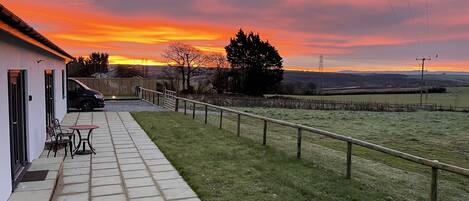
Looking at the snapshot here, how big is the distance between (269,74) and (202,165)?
50.2 m

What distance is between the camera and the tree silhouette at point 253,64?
5553 centimetres

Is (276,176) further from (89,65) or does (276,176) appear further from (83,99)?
(89,65)

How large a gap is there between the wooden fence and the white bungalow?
22820mm

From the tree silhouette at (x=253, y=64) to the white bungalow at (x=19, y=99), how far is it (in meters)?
46.6

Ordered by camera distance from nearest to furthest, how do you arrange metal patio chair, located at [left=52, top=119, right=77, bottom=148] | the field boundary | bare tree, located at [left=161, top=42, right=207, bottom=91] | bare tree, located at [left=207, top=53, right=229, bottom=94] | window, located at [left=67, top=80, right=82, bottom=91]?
metal patio chair, located at [left=52, top=119, right=77, bottom=148] < window, located at [left=67, top=80, right=82, bottom=91] < the field boundary < bare tree, located at [left=161, top=42, right=207, bottom=91] < bare tree, located at [left=207, top=53, right=229, bottom=94]

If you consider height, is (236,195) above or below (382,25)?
below

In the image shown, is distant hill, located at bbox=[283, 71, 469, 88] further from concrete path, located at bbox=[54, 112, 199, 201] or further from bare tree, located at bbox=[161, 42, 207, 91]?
concrete path, located at bbox=[54, 112, 199, 201]

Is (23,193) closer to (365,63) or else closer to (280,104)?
(280,104)

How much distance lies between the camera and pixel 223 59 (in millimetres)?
56875

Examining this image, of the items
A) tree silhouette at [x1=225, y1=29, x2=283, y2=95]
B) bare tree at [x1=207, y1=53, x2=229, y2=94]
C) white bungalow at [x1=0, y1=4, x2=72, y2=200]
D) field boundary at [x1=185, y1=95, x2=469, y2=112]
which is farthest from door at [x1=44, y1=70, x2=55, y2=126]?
tree silhouette at [x1=225, y1=29, x2=283, y2=95]

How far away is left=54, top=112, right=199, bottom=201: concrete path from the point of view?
16.8ft

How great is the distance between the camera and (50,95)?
414 inches

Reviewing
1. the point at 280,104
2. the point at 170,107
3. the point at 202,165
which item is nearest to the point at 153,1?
the point at 170,107

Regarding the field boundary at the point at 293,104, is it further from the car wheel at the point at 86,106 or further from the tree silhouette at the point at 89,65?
the car wheel at the point at 86,106
